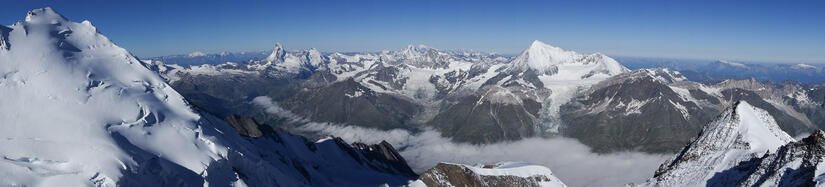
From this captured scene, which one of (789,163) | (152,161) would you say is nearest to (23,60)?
(152,161)

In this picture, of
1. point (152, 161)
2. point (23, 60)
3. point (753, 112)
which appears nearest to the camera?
point (152, 161)

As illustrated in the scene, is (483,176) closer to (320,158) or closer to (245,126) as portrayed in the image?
(320,158)

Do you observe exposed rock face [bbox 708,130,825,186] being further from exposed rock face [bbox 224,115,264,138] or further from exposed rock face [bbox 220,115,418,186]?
exposed rock face [bbox 224,115,264,138]

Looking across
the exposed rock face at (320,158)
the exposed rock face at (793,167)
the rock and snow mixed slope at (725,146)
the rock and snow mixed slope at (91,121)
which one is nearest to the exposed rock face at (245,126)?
the exposed rock face at (320,158)

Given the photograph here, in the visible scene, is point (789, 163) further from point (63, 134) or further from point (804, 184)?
point (63, 134)

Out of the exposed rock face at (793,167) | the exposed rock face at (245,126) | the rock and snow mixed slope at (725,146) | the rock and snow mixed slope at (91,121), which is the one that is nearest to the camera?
the rock and snow mixed slope at (91,121)

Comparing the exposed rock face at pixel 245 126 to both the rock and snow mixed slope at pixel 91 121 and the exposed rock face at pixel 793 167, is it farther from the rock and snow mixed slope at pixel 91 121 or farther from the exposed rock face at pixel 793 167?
the exposed rock face at pixel 793 167
